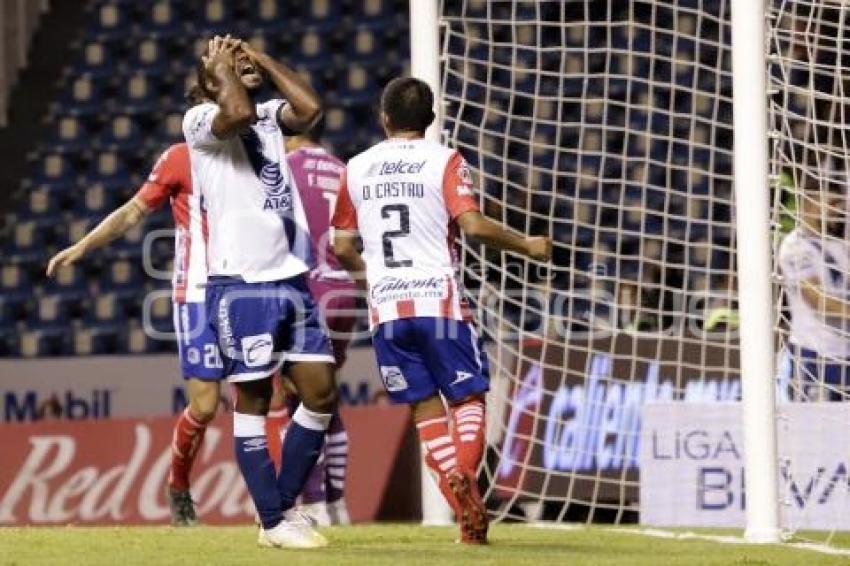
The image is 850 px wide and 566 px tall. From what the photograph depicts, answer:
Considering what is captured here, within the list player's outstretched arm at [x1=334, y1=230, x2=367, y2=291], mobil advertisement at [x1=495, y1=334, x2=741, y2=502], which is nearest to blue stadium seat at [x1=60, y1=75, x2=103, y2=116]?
mobil advertisement at [x1=495, y1=334, x2=741, y2=502]

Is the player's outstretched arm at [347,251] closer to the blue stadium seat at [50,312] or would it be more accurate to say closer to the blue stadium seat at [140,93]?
the blue stadium seat at [50,312]

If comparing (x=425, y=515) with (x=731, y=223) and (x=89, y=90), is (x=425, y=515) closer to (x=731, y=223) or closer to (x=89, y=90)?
(x=731, y=223)

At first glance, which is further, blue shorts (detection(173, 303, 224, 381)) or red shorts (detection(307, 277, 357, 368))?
red shorts (detection(307, 277, 357, 368))

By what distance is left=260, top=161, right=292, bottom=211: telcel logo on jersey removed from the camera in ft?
23.1

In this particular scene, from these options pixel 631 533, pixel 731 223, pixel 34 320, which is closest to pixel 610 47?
pixel 731 223

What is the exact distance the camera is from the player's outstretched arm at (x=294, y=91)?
6832 millimetres

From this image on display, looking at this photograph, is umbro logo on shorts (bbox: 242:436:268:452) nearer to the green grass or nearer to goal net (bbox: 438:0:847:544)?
the green grass

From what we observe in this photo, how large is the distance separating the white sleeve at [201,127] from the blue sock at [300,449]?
915 millimetres

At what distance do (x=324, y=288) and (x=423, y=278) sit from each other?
6.62 feet

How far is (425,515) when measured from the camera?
911 centimetres

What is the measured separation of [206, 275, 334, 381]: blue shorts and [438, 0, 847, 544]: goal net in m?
2.20

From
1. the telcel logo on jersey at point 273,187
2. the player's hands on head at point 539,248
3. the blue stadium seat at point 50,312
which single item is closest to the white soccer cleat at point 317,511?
the telcel logo on jersey at point 273,187

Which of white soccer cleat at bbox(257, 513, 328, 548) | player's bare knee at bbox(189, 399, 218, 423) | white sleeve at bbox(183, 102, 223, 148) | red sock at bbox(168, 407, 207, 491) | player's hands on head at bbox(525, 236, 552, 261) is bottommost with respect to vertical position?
red sock at bbox(168, 407, 207, 491)

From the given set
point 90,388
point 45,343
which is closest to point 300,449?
point 90,388
